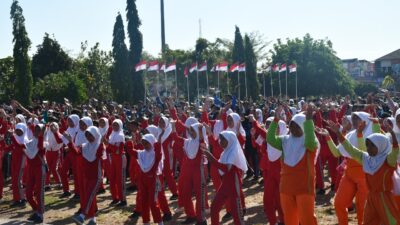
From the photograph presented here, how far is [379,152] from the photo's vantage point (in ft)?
19.8

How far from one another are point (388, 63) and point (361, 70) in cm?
449

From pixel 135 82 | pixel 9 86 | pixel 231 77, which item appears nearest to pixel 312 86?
pixel 231 77

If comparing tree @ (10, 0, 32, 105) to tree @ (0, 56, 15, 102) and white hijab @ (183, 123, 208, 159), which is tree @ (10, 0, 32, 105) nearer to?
tree @ (0, 56, 15, 102)

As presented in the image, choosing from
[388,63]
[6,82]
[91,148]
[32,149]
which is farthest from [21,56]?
[388,63]

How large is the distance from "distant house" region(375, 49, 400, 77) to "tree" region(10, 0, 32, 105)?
6086 centimetres

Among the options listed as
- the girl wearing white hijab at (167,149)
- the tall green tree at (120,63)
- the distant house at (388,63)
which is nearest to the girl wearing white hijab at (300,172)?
the girl wearing white hijab at (167,149)

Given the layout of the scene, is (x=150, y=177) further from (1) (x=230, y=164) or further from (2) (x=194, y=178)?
(1) (x=230, y=164)

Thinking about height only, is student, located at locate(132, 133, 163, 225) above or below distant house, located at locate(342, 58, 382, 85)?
below

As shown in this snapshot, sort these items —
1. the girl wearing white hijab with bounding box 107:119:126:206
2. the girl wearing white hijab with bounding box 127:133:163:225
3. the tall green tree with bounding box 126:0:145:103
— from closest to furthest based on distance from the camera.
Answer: the girl wearing white hijab with bounding box 127:133:163:225
the girl wearing white hijab with bounding box 107:119:126:206
the tall green tree with bounding box 126:0:145:103

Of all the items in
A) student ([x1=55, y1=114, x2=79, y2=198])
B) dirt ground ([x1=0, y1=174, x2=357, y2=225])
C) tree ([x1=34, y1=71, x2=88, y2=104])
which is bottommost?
dirt ground ([x1=0, y1=174, x2=357, y2=225])

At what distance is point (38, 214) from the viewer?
9.85 metres

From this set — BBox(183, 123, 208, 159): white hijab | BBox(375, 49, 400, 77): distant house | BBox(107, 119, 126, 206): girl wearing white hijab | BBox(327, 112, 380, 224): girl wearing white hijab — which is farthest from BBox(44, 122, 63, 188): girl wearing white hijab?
BBox(375, 49, 400, 77): distant house

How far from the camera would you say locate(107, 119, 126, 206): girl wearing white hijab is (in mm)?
10679

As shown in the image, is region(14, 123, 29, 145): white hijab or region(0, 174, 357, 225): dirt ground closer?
region(0, 174, 357, 225): dirt ground
